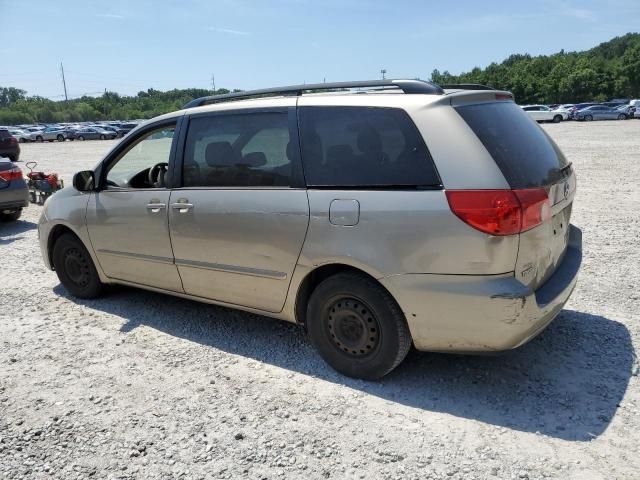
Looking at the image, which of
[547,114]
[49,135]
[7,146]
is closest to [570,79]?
[547,114]

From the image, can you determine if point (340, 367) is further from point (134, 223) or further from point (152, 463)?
point (134, 223)

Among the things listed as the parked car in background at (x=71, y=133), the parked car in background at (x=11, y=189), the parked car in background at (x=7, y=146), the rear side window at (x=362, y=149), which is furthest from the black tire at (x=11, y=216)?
the parked car in background at (x=71, y=133)

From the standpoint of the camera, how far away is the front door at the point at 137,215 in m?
4.23

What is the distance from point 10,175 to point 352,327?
8328mm

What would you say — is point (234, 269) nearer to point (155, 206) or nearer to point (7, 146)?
point (155, 206)

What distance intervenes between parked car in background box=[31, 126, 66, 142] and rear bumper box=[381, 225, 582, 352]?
184 ft

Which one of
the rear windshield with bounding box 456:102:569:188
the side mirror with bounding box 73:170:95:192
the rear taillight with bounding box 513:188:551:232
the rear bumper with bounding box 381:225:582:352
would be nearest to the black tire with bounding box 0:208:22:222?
the side mirror with bounding box 73:170:95:192

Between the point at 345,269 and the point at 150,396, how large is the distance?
1.52 meters

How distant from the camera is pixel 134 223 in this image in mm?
4363

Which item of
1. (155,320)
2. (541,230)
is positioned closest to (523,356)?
(541,230)

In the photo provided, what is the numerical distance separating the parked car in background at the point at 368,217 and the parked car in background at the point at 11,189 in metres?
6.04

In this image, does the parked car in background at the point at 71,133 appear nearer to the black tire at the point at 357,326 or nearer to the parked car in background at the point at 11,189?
the parked car in background at the point at 11,189

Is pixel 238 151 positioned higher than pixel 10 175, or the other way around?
pixel 238 151

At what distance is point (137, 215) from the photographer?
4.32 metres
